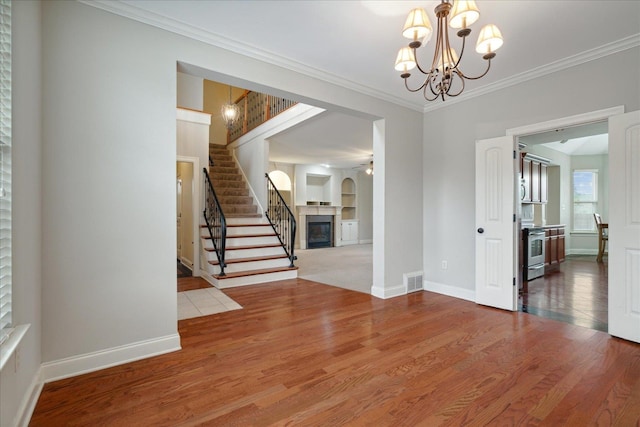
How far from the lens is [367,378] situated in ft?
6.81

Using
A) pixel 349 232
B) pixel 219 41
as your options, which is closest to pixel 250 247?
pixel 219 41

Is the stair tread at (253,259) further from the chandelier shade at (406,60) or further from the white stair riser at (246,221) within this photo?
the chandelier shade at (406,60)

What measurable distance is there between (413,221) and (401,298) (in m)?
1.12

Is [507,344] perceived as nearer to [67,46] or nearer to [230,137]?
[67,46]

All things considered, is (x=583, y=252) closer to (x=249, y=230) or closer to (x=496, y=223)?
(x=496, y=223)

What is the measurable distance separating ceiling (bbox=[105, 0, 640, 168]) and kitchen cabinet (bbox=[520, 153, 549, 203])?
8.10 ft

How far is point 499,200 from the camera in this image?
3582 mm

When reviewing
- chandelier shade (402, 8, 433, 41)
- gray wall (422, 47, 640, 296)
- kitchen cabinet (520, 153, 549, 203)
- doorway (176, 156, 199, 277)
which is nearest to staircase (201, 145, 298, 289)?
doorway (176, 156, 199, 277)

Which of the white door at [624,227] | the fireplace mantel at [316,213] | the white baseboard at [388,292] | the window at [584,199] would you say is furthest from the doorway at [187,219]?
the window at [584,199]

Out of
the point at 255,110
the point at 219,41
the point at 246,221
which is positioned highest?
the point at 255,110

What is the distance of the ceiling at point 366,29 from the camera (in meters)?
2.32

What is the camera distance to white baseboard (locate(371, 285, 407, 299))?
402 centimetres

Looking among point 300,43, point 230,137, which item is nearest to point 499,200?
point 300,43

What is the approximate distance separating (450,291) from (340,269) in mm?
2468
